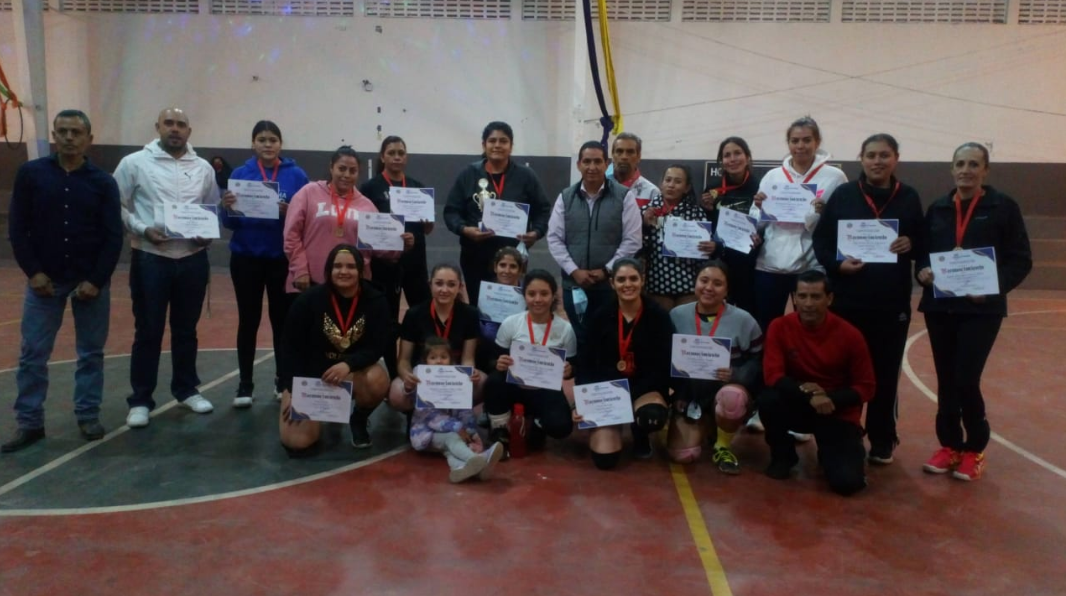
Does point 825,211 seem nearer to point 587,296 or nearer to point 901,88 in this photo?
point 587,296

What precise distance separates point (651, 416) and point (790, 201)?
1395 mm

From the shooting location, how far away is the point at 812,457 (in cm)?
432

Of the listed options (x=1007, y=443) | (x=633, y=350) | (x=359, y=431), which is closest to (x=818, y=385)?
(x=633, y=350)

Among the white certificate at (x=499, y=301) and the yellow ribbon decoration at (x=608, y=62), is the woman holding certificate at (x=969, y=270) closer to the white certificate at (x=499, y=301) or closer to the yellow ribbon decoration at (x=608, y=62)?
the white certificate at (x=499, y=301)

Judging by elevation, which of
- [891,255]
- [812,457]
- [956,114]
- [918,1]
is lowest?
[812,457]

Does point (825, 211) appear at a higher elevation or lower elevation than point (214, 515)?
higher

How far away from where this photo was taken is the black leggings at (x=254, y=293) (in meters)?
4.78

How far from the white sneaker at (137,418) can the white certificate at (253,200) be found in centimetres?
129

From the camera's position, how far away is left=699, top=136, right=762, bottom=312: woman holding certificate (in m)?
4.46

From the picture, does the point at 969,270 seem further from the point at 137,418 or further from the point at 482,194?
the point at 137,418

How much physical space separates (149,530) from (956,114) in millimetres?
12452

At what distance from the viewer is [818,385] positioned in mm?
3871

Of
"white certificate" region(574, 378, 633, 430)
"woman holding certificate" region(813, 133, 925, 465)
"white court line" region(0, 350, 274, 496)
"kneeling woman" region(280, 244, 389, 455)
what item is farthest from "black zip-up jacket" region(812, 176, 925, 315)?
"white court line" region(0, 350, 274, 496)

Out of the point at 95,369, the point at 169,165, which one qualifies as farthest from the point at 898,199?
the point at 95,369
